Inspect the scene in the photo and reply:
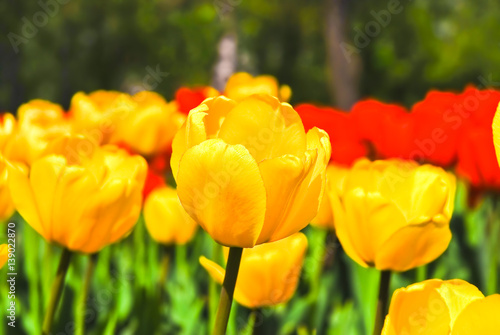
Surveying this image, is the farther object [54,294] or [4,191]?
[4,191]

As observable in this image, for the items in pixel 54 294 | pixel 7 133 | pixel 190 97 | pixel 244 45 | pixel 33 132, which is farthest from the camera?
pixel 244 45

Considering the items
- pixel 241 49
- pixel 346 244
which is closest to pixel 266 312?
pixel 346 244

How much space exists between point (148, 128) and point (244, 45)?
1410cm

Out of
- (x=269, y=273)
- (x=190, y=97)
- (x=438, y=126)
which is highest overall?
(x=269, y=273)

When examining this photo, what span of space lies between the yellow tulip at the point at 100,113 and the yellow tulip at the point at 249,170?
831mm

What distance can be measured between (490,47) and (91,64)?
7.54 metres

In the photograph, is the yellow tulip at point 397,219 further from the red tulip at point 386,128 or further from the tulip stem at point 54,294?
the red tulip at point 386,128

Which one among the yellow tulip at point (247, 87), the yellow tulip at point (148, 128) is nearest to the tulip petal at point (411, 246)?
the yellow tulip at point (247, 87)

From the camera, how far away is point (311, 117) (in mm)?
1448

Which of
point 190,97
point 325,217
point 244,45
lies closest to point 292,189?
point 325,217

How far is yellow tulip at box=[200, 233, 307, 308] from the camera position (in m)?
0.91

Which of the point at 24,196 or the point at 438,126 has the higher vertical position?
the point at 24,196

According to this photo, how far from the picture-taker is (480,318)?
1.53 ft

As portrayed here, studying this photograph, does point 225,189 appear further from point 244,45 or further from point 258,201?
point 244,45
